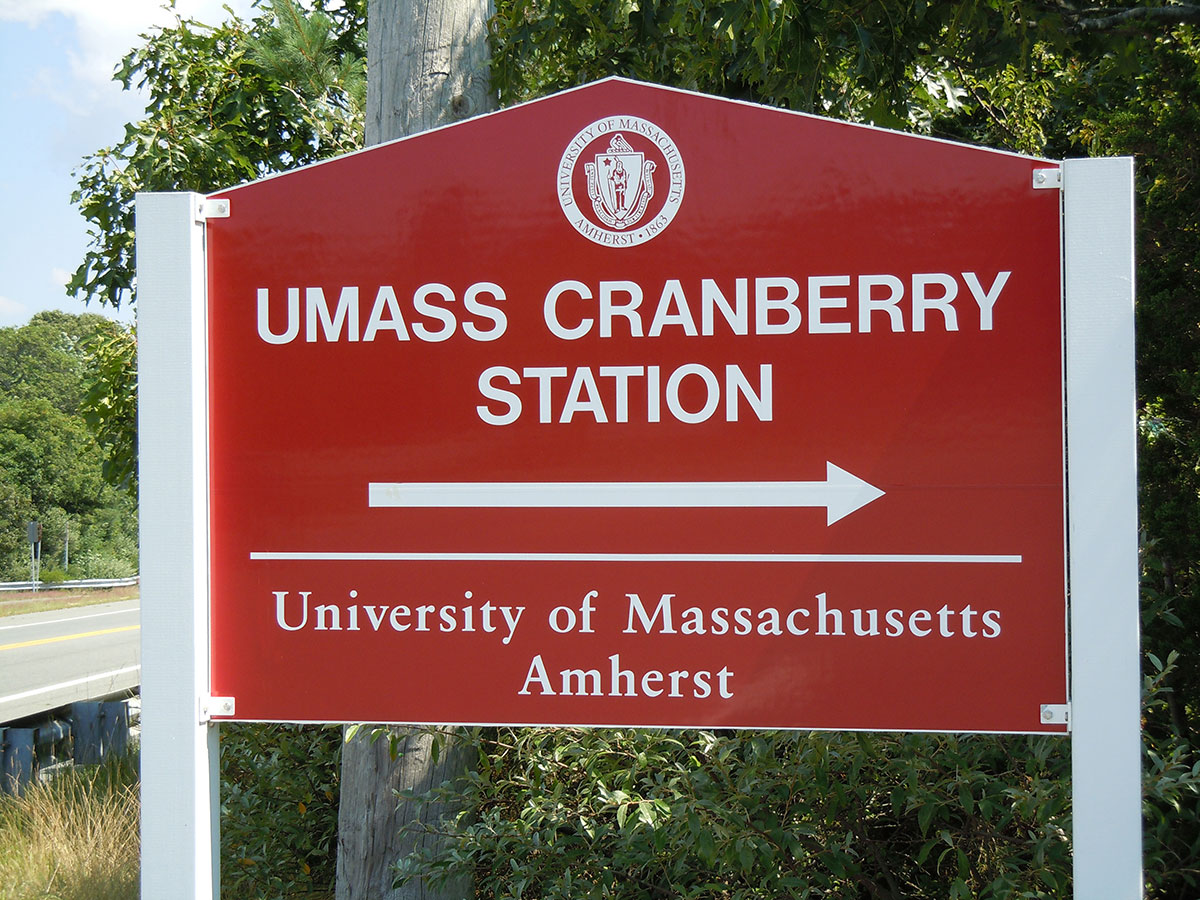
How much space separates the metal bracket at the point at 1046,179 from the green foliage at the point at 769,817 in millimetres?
1489

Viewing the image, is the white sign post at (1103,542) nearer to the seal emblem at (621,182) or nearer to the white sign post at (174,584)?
the seal emblem at (621,182)

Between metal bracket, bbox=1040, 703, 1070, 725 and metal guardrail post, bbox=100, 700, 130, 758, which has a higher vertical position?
metal bracket, bbox=1040, 703, 1070, 725

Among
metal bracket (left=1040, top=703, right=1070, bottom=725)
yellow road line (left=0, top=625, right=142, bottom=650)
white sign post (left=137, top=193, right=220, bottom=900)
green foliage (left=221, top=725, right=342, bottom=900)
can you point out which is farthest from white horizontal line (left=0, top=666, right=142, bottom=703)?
metal bracket (left=1040, top=703, right=1070, bottom=725)

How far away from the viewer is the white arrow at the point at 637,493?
6.64ft

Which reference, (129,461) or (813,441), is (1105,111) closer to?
(813,441)

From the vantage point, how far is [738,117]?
2.09 metres

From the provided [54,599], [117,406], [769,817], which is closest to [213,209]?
[769,817]

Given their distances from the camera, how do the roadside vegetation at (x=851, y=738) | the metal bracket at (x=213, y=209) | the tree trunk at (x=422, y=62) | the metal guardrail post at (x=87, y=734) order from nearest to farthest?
1. the metal bracket at (x=213, y=209)
2. the roadside vegetation at (x=851, y=738)
3. the tree trunk at (x=422, y=62)
4. the metal guardrail post at (x=87, y=734)

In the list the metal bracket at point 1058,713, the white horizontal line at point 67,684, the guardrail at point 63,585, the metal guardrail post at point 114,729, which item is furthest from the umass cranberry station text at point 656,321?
the guardrail at point 63,585

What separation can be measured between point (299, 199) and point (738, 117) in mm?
896

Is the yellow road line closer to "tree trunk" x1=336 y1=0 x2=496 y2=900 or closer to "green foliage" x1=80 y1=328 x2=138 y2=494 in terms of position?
"green foliage" x1=80 y1=328 x2=138 y2=494

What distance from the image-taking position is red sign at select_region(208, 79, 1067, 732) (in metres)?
2.00

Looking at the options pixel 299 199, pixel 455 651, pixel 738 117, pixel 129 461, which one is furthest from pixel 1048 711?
pixel 129 461

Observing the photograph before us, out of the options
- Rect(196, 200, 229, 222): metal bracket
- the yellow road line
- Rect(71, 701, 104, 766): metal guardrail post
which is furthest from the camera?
the yellow road line
